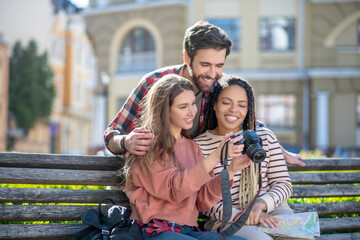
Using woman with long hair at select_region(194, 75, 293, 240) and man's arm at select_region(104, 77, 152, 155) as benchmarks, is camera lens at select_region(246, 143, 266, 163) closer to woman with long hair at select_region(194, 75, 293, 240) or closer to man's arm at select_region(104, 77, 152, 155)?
woman with long hair at select_region(194, 75, 293, 240)

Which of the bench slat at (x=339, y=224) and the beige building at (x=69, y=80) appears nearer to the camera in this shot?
the bench slat at (x=339, y=224)

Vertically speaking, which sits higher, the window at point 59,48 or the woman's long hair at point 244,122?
the window at point 59,48

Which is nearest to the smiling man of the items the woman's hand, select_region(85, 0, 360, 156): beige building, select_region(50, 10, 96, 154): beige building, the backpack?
the backpack

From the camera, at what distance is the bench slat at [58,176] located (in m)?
4.02

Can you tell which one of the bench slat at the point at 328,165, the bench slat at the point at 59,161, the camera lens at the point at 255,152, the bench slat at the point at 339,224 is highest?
the camera lens at the point at 255,152

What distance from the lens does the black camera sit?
135 inches

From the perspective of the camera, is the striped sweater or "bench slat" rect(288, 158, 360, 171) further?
"bench slat" rect(288, 158, 360, 171)

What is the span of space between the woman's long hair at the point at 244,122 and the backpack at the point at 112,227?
35.3 inches

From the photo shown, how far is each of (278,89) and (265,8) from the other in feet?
11.4

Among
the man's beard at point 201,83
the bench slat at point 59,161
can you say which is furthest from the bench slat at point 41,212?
the man's beard at point 201,83

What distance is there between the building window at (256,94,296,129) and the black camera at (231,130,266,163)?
20.6 meters

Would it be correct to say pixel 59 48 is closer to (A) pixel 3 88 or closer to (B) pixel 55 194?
(A) pixel 3 88

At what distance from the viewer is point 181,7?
25.0 metres

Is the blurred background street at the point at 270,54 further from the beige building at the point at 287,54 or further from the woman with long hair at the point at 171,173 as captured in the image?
the woman with long hair at the point at 171,173
